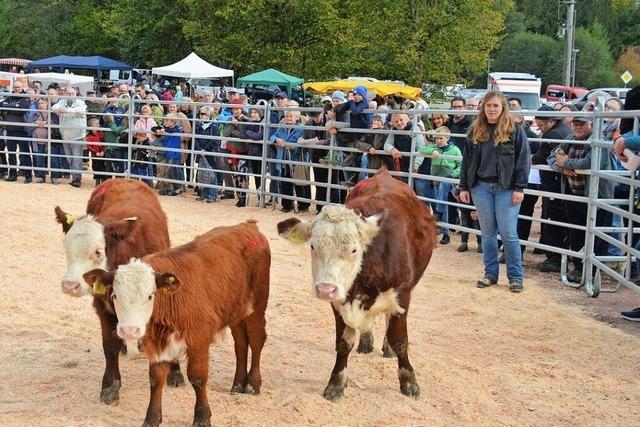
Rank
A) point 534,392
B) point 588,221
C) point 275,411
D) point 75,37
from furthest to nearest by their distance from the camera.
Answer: point 75,37 → point 588,221 → point 534,392 → point 275,411

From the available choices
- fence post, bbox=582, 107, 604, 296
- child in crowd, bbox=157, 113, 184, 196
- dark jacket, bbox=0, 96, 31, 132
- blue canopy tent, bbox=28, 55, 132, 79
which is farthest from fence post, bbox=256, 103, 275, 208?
blue canopy tent, bbox=28, 55, 132, 79

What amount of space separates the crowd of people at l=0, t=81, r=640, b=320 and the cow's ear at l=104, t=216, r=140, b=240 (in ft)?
12.2

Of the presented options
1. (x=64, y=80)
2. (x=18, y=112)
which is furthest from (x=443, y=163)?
(x=64, y=80)

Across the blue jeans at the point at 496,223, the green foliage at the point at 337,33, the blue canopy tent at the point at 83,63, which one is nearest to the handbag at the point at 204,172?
the blue jeans at the point at 496,223

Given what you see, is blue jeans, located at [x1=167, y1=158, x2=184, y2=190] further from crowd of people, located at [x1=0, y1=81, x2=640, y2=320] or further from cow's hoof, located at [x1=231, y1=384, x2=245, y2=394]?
cow's hoof, located at [x1=231, y1=384, x2=245, y2=394]

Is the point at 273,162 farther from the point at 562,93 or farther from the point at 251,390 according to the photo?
the point at 562,93

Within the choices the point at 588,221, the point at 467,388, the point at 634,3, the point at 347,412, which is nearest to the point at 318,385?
the point at 347,412

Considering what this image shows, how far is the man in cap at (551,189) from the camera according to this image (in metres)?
9.70

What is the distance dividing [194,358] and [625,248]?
440 cm

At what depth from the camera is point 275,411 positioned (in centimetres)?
521

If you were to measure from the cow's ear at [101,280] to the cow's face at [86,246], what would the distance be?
54 centimetres

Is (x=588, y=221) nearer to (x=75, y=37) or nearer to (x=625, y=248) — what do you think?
(x=625, y=248)

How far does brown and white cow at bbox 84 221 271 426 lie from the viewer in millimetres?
4590

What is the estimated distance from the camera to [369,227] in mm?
5219
